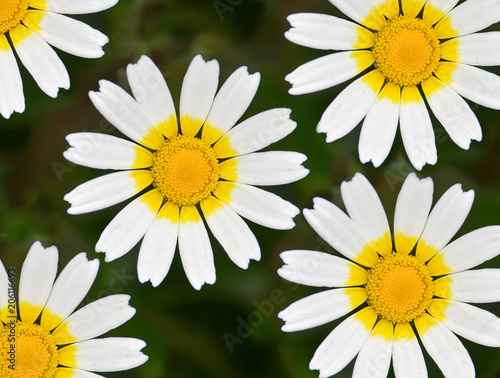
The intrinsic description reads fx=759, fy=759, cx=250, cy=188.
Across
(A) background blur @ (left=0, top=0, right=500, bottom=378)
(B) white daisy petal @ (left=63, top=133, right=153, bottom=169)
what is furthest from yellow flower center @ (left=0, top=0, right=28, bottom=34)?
(B) white daisy petal @ (left=63, top=133, right=153, bottom=169)

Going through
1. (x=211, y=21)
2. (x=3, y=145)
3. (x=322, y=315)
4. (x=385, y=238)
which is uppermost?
(x=211, y=21)

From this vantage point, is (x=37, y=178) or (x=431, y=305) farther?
(x=37, y=178)

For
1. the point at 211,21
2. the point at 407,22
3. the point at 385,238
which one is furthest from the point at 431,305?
the point at 211,21

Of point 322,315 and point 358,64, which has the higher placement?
point 358,64

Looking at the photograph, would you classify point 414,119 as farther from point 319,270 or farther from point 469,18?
point 319,270

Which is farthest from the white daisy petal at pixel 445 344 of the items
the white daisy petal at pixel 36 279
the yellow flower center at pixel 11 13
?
the yellow flower center at pixel 11 13

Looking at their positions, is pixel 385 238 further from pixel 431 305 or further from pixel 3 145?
pixel 3 145

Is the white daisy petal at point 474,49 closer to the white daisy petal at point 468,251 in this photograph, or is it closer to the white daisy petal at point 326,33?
the white daisy petal at point 326,33

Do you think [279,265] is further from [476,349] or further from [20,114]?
[20,114]
